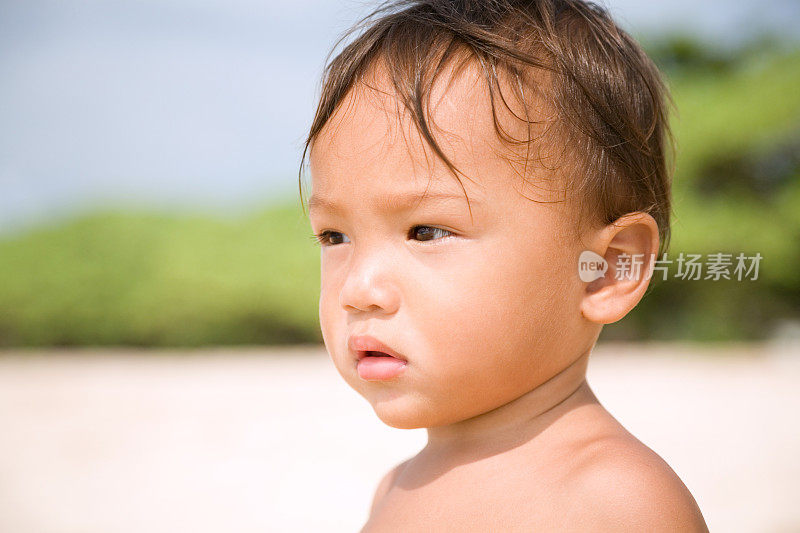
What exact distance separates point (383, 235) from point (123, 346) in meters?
8.61

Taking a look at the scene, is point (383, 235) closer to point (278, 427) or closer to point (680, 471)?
point (680, 471)

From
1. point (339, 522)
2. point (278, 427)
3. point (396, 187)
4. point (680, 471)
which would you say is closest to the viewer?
point (396, 187)

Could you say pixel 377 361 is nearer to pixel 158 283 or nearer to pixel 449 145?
pixel 449 145

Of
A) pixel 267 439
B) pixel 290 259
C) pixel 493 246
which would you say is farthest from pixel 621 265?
pixel 290 259

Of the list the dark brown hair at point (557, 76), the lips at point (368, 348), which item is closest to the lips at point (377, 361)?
the lips at point (368, 348)

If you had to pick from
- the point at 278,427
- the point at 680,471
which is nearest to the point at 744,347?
the point at 680,471

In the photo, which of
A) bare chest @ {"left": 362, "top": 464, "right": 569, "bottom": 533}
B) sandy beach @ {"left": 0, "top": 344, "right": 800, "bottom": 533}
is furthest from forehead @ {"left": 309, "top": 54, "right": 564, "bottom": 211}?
sandy beach @ {"left": 0, "top": 344, "right": 800, "bottom": 533}

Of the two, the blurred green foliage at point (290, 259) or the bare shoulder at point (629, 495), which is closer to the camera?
the bare shoulder at point (629, 495)

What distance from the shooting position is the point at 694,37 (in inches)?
372

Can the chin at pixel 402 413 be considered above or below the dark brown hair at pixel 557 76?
below

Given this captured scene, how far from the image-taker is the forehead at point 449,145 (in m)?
1.30

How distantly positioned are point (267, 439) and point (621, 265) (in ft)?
14.6

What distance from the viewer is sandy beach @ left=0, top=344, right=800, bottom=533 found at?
13.7 feet

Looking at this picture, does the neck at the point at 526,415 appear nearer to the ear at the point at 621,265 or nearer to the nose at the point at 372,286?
the ear at the point at 621,265
